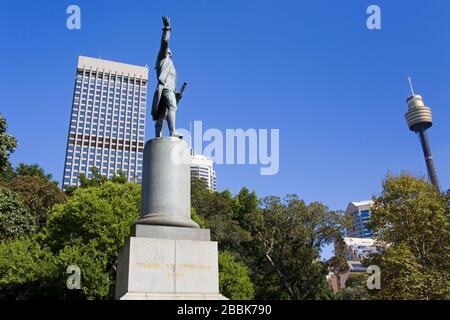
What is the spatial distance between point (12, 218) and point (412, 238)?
2807 centimetres

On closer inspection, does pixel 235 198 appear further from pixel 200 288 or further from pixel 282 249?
pixel 200 288

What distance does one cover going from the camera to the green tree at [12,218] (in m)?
29.3

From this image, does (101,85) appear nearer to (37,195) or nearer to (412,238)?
(37,195)

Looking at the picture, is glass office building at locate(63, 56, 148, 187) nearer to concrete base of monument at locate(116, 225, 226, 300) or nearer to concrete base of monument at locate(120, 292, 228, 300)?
concrete base of monument at locate(116, 225, 226, 300)

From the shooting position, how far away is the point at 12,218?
30047 millimetres

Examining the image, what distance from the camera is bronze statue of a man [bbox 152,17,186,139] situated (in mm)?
14172

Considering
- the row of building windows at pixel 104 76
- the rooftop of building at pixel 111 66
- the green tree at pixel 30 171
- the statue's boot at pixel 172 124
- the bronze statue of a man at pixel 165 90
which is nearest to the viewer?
the statue's boot at pixel 172 124

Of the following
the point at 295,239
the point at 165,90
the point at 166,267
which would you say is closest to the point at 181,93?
the point at 165,90

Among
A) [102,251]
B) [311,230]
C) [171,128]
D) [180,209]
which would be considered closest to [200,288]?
[180,209]

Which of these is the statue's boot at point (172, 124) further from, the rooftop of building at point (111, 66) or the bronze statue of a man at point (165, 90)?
the rooftop of building at point (111, 66)

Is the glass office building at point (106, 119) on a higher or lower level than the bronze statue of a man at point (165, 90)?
higher

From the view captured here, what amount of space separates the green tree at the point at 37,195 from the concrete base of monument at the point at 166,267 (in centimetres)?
2989

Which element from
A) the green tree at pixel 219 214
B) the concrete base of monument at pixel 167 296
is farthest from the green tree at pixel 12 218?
the concrete base of monument at pixel 167 296

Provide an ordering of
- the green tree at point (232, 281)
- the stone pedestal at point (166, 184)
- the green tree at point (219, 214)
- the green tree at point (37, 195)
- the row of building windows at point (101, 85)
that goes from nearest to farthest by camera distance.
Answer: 1. the stone pedestal at point (166, 184)
2. the green tree at point (232, 281)
3. the green tree at point (37, 195)
4. the green tree at point (219, 214)
5. the row of building windows at point (101, 85)
